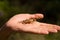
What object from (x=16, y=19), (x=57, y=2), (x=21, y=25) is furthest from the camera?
(x=57, y=2)

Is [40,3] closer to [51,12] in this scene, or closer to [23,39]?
[51,12]

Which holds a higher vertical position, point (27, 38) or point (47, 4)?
point (47, 4)

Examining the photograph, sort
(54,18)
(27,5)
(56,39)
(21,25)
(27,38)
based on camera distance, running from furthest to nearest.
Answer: (27,5)
(54,18)
(27,38)
(56,39)
(21,25)

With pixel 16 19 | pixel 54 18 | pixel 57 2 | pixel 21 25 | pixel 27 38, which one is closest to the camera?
pixel 21 25

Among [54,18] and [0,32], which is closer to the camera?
[0,32]

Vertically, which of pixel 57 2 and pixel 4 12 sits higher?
pixel 57 2

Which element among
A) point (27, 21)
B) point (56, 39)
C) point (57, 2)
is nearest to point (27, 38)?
point (56, 39)

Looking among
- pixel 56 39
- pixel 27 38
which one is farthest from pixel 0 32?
pixel 27 38

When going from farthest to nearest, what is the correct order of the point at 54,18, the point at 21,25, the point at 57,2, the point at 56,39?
the point at 57,2
the point at 54,18
the point at 56,39
the point at 21,25

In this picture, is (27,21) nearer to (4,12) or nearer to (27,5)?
(4,12)

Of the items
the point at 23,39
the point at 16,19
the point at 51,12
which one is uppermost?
the point at 51,12
